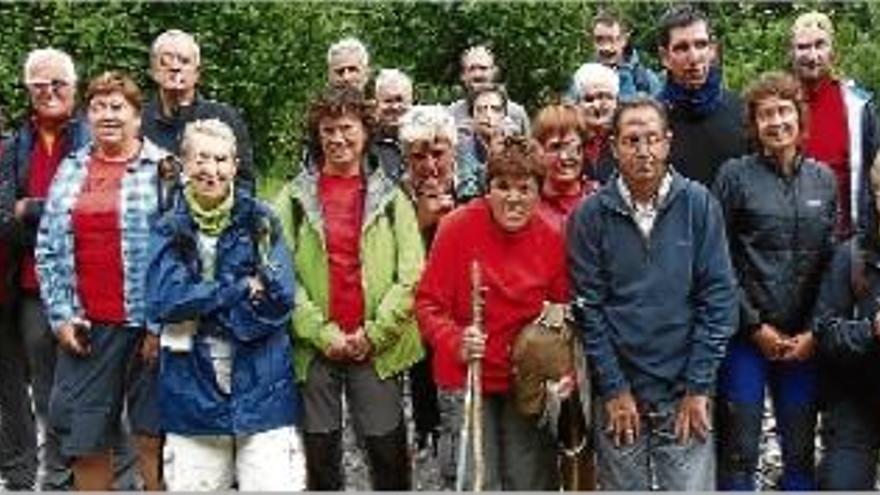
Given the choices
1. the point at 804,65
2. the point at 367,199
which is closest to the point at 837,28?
the point at 804,65

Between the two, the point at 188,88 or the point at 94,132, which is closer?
the point at 94,132

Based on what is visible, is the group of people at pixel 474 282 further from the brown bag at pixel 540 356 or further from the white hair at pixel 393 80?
the white hair at pixel 393 80

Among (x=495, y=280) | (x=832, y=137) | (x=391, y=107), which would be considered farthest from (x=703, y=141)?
(x=391, y=107)

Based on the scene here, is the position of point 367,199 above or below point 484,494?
above

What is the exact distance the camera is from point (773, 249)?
6.88m

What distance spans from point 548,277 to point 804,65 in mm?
1874

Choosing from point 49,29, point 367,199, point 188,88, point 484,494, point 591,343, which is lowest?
point 484,494

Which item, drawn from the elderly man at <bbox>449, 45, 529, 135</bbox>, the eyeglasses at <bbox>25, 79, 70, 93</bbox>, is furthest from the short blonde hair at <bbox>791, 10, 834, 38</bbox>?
the eyeglasses at <bbox>25, 79, 70, 93</bbox>

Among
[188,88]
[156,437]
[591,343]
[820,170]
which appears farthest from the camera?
[188,88]

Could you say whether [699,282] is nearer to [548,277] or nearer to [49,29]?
[548,277]

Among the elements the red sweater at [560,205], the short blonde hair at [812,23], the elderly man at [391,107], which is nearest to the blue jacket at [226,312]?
the red sweater at [560,205]

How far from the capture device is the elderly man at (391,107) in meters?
8.05

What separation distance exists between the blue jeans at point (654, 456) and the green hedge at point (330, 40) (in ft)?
31.3

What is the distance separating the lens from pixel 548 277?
6.68 metres
